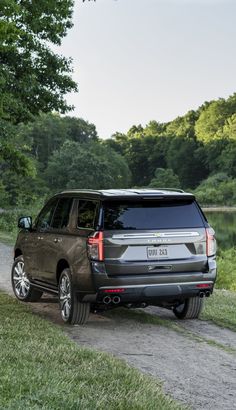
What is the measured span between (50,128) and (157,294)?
389 ft

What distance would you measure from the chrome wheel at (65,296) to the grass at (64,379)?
1440mm

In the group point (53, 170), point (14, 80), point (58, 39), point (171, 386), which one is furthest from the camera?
point (53, 170)

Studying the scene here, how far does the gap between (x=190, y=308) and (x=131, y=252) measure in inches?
68.6

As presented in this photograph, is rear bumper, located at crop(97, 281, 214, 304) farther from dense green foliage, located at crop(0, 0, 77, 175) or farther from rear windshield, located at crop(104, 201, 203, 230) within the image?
dense green foliage, located at crop(0, 0, 77, 175)

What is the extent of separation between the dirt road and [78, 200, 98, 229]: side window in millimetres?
1429

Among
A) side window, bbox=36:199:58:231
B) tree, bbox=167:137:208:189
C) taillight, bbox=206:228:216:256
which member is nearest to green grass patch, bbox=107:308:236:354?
taillight, bbox=206:228:216:256

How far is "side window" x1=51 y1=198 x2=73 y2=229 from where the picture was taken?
958cm

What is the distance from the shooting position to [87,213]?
893 cm

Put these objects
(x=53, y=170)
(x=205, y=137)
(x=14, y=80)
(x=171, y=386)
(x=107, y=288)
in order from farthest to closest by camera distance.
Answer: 1. (x=205, y=137)
2. (x=53, y=170)
3. (x=14, y=80)
4. (x=107, y=288)
5. (x=171, y=386)

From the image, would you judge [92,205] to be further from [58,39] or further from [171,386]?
[58,39]

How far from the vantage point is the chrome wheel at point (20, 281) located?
436 inches

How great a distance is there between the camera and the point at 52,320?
9.48 m

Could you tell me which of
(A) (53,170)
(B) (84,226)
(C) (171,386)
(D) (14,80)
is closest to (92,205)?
(B) (84,226)

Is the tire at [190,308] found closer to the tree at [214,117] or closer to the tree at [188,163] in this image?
the tree at [188,163]
